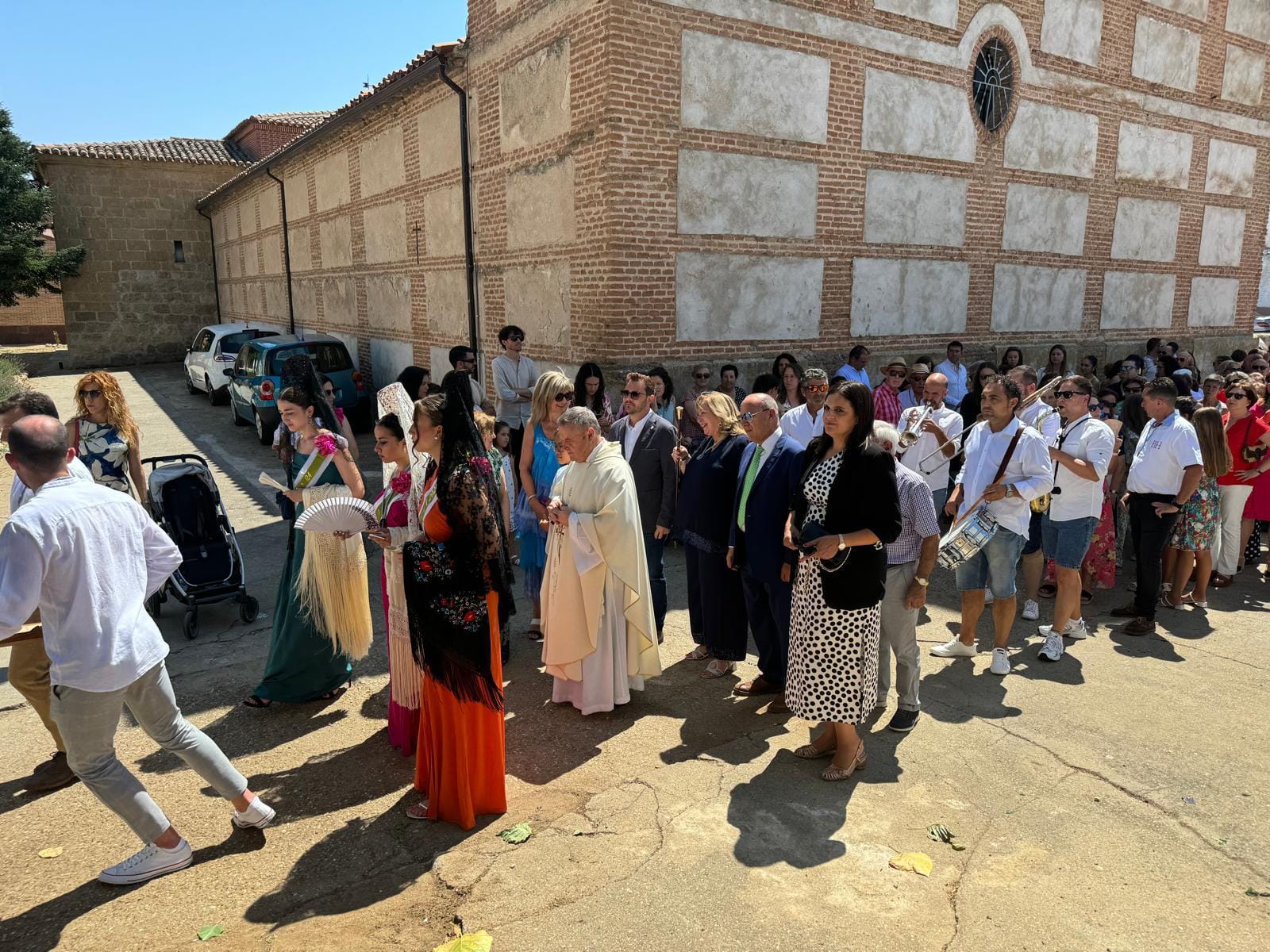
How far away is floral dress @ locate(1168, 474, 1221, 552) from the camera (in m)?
6.76

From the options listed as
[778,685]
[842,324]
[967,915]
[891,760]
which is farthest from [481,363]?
[967,915]

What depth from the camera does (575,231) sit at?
33.1 ft

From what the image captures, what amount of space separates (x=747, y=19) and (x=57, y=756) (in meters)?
9.82

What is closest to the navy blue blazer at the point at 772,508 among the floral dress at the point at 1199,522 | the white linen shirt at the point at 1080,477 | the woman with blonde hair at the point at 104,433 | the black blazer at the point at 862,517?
the black blazer at the point at 862,517

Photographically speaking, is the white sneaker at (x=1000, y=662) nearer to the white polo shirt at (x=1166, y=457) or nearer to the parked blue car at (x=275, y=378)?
the white polo shirt at (x=1166, y=457)

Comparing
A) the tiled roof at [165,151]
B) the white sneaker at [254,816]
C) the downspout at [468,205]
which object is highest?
the tiled roof at [165,151]

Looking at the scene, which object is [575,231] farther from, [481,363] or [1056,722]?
[1056,722]

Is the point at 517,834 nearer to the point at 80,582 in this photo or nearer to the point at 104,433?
the point at 80,582

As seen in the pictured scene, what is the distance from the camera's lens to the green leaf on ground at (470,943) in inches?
120

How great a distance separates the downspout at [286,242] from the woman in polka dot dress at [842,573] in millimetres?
21917

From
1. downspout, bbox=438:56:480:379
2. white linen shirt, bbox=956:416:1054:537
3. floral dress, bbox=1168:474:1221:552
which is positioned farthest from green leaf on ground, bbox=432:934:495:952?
Result: downspout, bbox=438:56:480:379

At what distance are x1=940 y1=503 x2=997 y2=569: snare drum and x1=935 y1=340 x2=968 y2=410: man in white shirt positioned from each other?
5.75 meters

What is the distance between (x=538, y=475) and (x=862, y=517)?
2.75m

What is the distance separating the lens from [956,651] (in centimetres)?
581
